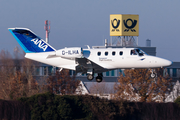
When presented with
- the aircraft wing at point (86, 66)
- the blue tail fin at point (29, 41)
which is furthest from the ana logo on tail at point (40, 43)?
the aircraft wing at point (86, 66)

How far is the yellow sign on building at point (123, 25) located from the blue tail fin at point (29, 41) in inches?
2157

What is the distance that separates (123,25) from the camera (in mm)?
95312

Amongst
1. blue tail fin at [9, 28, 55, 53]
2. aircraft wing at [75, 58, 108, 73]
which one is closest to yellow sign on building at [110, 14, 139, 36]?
blue tail fin at [9, 28, 55, 53]

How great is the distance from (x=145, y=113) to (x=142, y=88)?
75.8ft

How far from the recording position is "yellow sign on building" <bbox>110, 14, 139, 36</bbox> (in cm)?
9506

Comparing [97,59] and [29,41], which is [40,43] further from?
[97,59]

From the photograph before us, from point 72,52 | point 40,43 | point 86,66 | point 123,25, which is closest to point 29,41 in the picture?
point 40,43

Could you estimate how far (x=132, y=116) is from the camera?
46750 mm

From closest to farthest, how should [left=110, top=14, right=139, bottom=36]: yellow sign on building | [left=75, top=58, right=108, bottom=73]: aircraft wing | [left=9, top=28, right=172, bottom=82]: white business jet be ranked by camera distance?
[left=9, top=28, right=172, bottom=82]: white business jet < [left=75, top=58, right=108, bottom=73]: aircraft wing < [left=110, top=14, right=139, bottom=36]: yellow sign on building

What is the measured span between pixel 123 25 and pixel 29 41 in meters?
55.9

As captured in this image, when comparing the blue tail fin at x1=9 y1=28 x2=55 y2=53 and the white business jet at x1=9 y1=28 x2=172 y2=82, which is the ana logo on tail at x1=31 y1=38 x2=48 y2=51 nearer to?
the blue tail fin at x1=9 y1=28 x2=55 y2=53

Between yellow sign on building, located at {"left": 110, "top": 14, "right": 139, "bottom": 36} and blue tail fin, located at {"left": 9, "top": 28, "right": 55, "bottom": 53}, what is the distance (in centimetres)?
5480

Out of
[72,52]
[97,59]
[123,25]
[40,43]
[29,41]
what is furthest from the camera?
[123,25]

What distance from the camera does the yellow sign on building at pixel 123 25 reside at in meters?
95.1
